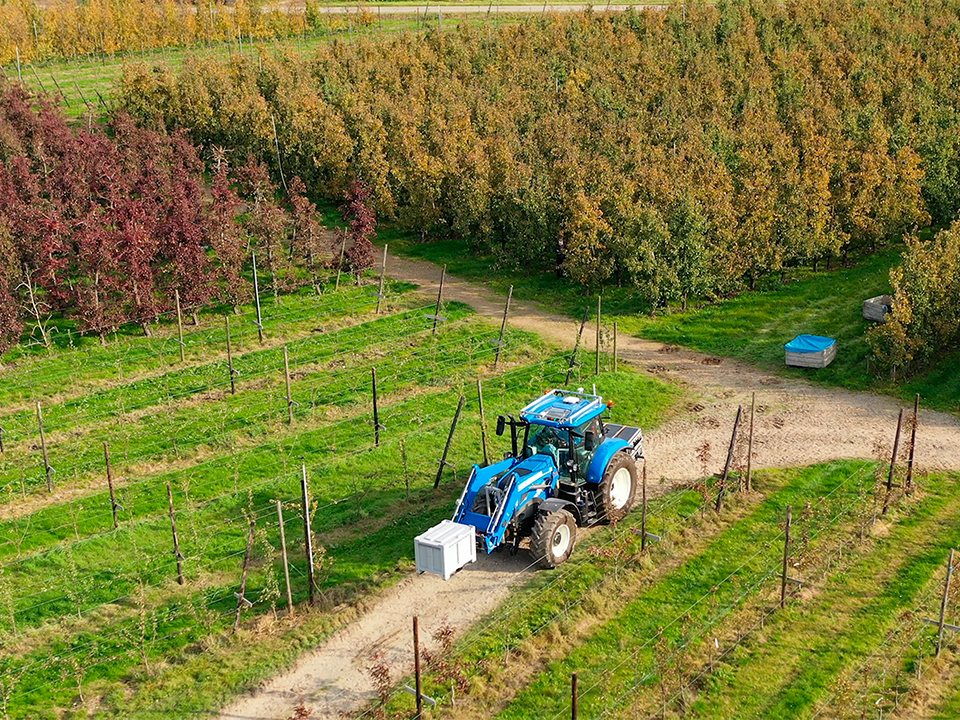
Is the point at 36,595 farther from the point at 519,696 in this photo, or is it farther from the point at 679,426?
the point at 679,426

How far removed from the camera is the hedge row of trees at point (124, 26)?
6009 cm

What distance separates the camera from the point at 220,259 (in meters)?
32.0

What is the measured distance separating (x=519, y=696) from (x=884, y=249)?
87.3ft

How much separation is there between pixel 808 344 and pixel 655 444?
678 cm

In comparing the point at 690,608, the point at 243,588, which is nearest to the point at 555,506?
the point at 690,608

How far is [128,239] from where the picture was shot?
1180 inches

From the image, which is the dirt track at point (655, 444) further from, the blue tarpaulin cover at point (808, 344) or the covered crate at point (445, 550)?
the blue tarpaulin cover at point (808, 344)

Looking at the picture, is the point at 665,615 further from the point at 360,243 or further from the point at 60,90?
the point at 60,90

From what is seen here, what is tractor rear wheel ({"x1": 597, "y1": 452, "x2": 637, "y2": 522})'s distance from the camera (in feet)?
61.2

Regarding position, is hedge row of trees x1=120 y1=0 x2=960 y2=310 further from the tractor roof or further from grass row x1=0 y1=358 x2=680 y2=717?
grass row x1=0 y1=358 x2=680 y2=717

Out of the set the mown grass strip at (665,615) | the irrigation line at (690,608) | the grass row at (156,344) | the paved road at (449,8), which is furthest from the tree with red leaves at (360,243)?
the paved road at (449,8)

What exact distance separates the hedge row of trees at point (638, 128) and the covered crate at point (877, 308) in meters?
3.97

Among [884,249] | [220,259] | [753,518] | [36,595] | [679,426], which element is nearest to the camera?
[36,595]

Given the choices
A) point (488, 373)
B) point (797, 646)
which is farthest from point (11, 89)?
point (797, 646)
